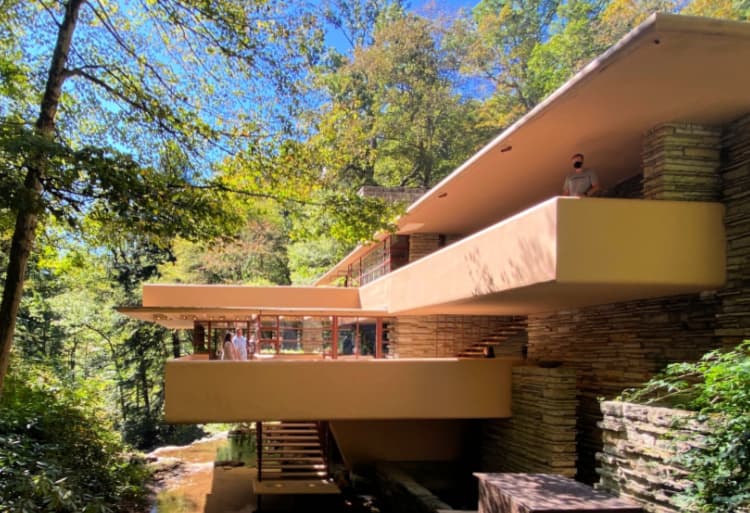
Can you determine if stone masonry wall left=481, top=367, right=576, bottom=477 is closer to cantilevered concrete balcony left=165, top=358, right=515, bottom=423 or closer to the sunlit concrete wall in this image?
cantilevered concrete balcony left=165, top=358, right=515, bottom=423

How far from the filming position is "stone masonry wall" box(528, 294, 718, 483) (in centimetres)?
727

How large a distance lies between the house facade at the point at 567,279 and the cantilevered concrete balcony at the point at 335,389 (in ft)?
0.08

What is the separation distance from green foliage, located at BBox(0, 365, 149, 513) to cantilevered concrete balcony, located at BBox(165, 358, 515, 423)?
2054 millimetres

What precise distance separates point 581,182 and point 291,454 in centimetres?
1000

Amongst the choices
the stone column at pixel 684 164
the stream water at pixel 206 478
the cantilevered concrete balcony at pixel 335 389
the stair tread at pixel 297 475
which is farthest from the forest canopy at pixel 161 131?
the stone column at pixel 684 164

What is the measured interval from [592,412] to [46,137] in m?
9.22

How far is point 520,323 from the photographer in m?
13.0

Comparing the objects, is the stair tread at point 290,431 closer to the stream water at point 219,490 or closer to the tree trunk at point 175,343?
the stream water at point 219,490

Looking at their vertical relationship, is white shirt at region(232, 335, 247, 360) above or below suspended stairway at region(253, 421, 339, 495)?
above

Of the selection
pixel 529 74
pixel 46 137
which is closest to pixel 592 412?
pixel 46 137

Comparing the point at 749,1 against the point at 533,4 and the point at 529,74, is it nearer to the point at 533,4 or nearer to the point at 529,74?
the point at 529,74

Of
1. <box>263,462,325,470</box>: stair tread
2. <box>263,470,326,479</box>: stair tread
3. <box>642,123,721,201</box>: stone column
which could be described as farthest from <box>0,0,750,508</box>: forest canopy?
<box>642,123,721,201</box>: stone column

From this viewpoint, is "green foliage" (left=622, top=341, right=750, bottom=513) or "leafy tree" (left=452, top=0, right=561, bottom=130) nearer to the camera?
"green foliage" (left=622, top=341, right=750, bottom=513)

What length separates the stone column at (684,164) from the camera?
6934mm
